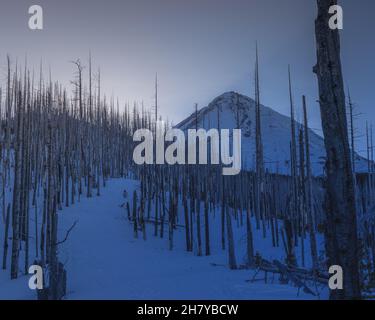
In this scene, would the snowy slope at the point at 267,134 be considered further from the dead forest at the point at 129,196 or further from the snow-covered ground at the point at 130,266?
the snow-covered ground at the point at 130,266

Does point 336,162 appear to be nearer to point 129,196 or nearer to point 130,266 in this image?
point 130,266

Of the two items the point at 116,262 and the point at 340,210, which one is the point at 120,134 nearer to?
the point at 116,262

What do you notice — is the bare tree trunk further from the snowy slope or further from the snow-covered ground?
the snowy slope

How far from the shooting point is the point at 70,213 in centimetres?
1783

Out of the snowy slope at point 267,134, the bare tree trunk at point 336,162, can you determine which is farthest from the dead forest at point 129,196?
the snowy slope at point 267,134

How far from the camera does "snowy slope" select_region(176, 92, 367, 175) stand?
121ft

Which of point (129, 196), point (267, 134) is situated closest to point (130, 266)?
A: point (129, 196)

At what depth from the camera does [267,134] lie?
1762 inches

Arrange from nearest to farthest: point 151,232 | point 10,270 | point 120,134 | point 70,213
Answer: point 10,270
point 70,213
point 151,232
point 120,134

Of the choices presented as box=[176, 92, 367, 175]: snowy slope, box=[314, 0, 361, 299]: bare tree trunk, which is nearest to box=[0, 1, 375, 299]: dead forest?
box=[314, 0, 361, 299]: bare tree trunk

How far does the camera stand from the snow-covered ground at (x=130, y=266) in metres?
9.01

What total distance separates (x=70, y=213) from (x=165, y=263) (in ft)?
19.7

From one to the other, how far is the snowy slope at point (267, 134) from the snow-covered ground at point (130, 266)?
16.3 meters

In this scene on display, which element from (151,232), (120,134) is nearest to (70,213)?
(151,232)
